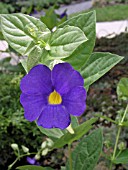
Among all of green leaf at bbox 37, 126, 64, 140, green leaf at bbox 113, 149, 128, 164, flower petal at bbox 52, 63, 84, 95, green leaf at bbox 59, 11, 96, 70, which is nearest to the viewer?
flower petal at bbox 52, 63, 84, 95

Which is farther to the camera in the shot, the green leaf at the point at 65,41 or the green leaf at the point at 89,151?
the green leaf at the point at 89,151

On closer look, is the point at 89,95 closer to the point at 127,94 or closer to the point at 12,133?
the point at 12,133

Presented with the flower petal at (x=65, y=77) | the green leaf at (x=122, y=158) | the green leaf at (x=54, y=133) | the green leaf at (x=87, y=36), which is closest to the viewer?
the flower petal at (x=65, y=77)

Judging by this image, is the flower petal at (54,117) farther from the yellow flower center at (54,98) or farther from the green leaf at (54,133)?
the green leaf at (54,133)

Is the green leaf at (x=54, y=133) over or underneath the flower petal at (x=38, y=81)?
underneath

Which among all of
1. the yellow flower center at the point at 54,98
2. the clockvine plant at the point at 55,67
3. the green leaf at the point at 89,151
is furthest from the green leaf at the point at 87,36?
the green leaf at the point at 89,151

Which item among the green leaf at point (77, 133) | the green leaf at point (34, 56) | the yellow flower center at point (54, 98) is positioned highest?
the green leaf at point (34, 56)

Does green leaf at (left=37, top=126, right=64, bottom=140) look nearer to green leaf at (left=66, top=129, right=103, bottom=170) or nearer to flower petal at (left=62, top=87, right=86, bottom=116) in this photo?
green leaf at (left=66, top=129, right=103, bottom=170)

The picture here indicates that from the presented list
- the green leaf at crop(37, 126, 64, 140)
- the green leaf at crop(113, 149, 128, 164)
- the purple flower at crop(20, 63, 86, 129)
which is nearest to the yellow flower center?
the purple flower at crop(20, 63, 86, 129)
